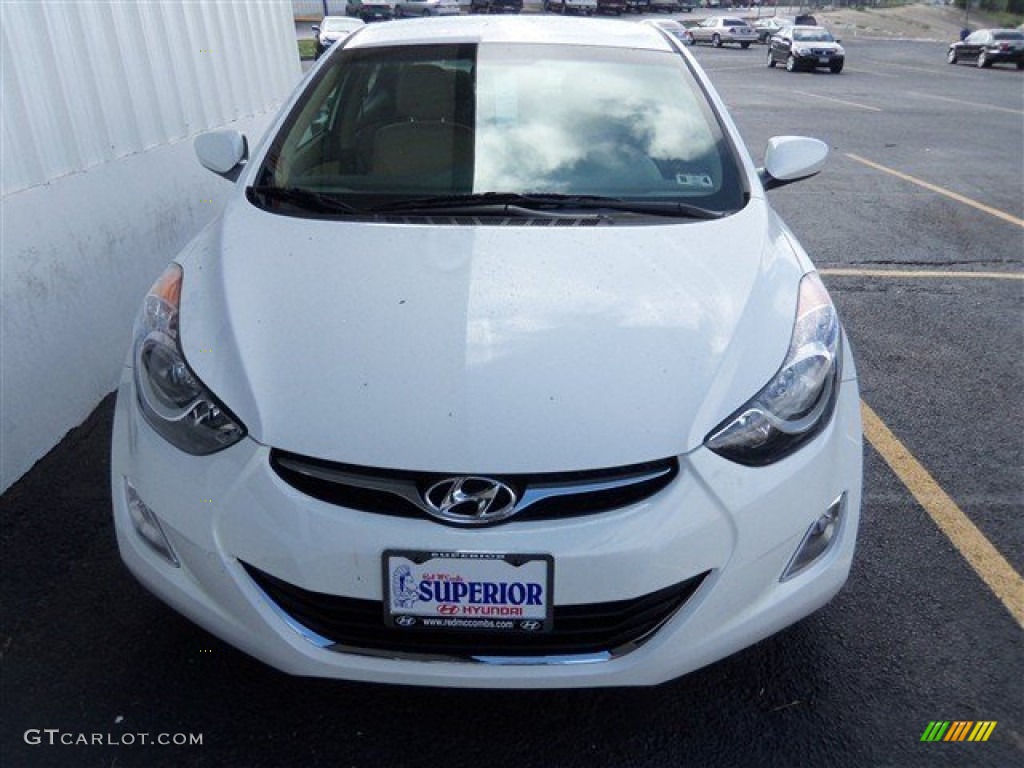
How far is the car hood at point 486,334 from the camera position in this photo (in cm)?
194

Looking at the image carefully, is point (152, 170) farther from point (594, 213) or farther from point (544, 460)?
point (544, 460)

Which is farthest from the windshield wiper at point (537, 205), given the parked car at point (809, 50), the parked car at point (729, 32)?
the parked car at point (729, 32)

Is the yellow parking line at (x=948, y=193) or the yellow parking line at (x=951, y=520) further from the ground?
the yellow parking line at (x=951, y=520)

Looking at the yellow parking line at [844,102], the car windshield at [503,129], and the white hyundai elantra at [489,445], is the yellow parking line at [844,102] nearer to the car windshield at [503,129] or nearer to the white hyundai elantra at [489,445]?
the car windshield at [503,129]

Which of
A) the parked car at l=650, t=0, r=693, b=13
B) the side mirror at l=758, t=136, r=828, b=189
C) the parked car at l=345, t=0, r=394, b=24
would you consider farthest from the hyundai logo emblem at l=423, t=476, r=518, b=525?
the parked car at l=650, t=0, r=693, b=13

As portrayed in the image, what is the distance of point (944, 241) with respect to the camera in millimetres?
6770

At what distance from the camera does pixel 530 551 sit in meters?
1.86

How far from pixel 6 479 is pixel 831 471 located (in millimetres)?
2767

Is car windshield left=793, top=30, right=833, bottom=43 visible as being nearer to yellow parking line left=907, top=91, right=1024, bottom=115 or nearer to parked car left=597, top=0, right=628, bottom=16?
yellow parking line left=907, top=91, right=1024, bottom=115

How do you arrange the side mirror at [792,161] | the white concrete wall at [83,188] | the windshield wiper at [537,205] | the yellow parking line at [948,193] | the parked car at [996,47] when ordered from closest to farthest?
the windshield wiper at [537,205] → the side mirror at [792,161] → the white concrete wall at [83,188] → the yellow parking line at [948,193] → the parked car at [996,47]

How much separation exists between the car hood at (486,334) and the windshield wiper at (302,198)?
125mm

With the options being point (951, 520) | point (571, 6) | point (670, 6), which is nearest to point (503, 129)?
point (951, 520)

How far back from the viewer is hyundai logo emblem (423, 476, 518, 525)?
1.89 m

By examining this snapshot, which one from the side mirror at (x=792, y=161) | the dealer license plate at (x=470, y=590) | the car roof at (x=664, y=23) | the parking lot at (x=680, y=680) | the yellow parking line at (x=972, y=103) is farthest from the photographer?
the yellow parking line at (x=972, y=103)
